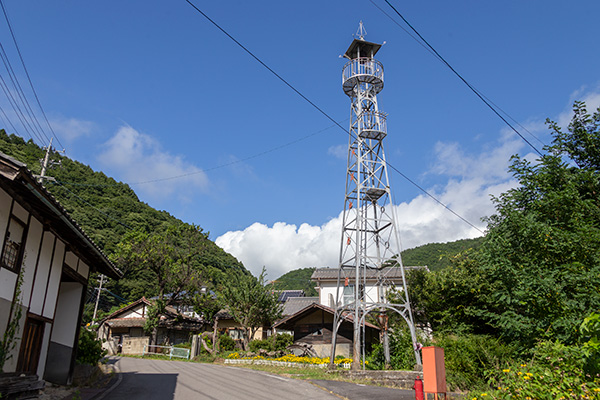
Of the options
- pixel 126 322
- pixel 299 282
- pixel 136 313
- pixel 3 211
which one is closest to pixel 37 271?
pixel 3 211

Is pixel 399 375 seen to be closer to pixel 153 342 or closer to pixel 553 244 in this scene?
pixel 553 244

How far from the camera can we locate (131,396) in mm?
10922

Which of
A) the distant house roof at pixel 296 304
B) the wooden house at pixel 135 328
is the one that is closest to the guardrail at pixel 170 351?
the wooden house at pixel 135 328

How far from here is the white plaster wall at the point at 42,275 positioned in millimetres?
9375

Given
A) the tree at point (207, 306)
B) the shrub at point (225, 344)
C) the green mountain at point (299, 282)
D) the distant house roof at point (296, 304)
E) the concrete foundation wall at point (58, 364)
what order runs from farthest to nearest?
1. the green mountain at point (299, 282)
2. the distant house roof at point (296, 304)
3. the tree at point (207, 306)
4. the shrub at point (225, 344)
5. the concrete foundation wall at point (58, 364)

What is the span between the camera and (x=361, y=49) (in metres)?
21.2

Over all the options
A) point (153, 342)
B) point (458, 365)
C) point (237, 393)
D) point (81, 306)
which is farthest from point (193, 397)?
point (153, 342)

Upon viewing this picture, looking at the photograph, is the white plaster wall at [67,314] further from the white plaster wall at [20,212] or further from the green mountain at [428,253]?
the green mountain at [428,253]

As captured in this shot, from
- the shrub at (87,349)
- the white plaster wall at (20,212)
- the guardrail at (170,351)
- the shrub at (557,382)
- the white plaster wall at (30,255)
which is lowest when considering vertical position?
the guardrail at (170,351)

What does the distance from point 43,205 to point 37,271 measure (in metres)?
1.92

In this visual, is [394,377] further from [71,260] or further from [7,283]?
[7,283]

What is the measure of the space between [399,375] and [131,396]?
8.83 metres

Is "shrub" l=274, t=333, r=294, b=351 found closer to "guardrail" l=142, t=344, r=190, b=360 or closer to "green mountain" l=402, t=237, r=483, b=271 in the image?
"guardrail" l=142, t=344, r=190, b=360

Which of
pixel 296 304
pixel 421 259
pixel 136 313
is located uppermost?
pixel 421 259
